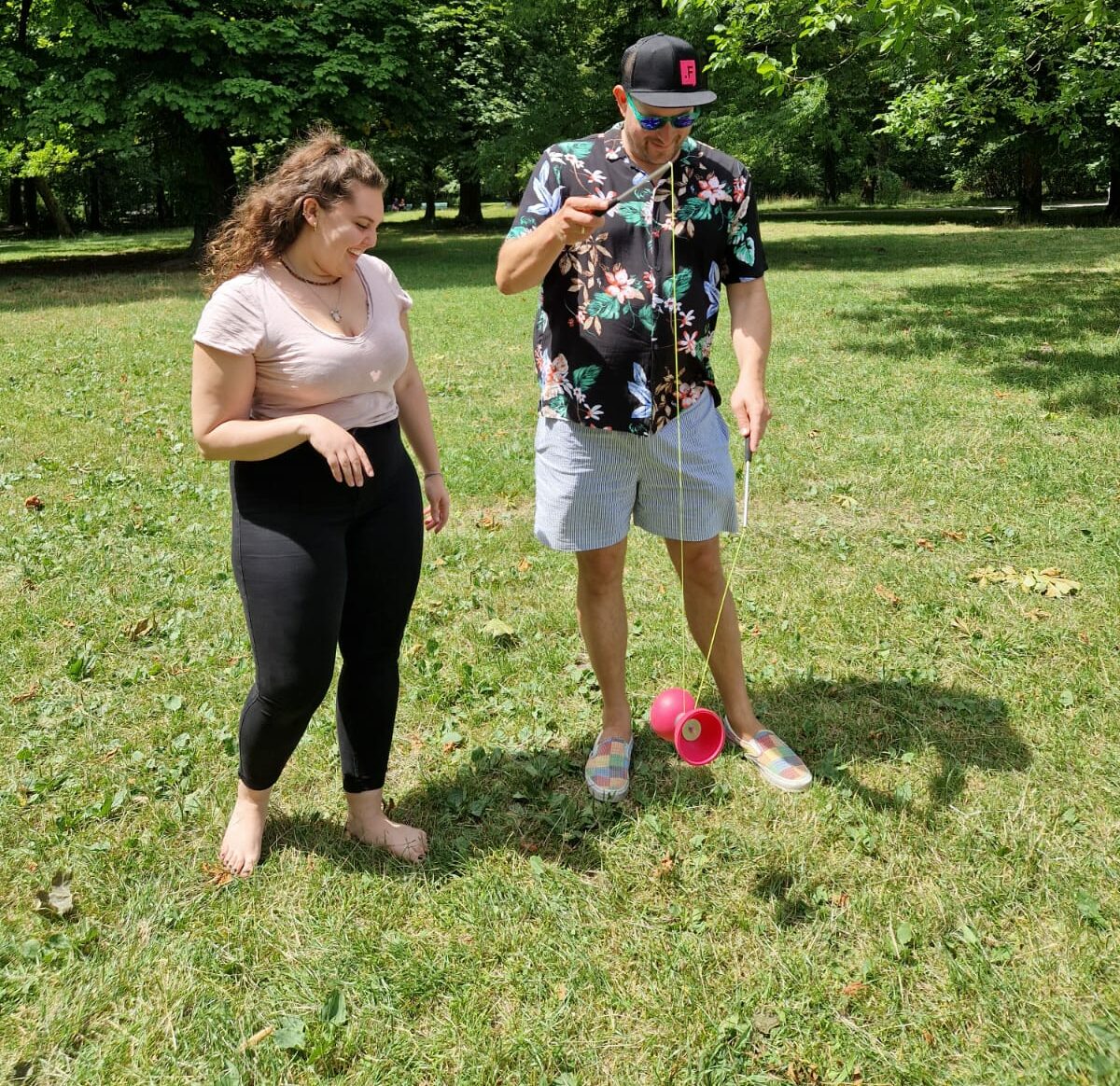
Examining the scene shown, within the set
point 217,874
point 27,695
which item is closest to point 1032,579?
point 217,874

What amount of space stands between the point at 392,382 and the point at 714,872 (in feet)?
5.67

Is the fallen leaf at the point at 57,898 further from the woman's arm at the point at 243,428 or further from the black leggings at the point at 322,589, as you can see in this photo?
the woman's arm at the point at 243,428

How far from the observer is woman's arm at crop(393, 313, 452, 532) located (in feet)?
9.43

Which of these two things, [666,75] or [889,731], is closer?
[666,75]

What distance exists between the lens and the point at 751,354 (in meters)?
2.97

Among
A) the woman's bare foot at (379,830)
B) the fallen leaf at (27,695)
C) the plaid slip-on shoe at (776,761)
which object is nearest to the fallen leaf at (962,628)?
the plaid slip-on shoe at (776,761)

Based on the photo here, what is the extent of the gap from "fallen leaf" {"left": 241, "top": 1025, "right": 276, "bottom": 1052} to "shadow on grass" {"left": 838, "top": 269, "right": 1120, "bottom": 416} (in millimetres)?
6955

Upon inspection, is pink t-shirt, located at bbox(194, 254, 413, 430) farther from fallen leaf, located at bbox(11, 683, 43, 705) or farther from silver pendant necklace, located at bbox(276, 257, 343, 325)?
fallen leaf, located at bbox(11, 683, 43, 705)

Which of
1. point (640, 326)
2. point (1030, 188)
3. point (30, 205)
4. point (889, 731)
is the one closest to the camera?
point (640, 326)

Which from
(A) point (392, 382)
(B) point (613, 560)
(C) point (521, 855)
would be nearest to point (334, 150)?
(A) point (392, 382)

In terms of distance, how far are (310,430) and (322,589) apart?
44cm

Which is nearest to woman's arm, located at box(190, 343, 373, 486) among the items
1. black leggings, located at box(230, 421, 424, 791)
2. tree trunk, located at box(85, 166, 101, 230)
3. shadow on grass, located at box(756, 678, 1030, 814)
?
black leggings, located at box(230, 421, 424, 791)

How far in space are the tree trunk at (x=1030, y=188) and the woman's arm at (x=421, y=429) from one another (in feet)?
90.6

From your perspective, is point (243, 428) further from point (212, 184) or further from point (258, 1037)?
point (212, 184)
